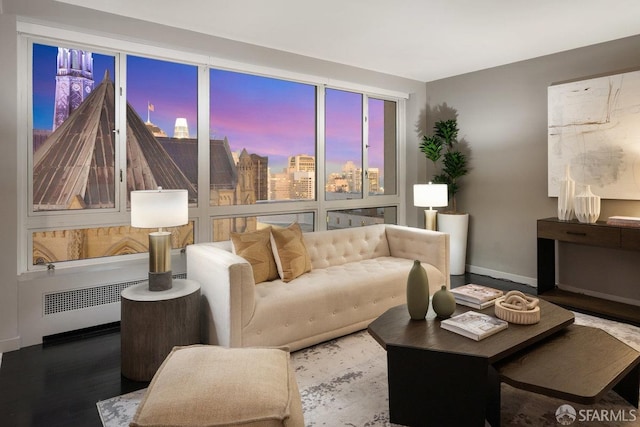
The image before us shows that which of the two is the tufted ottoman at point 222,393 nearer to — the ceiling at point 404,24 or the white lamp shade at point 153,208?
the white lamp shade at point 153,208

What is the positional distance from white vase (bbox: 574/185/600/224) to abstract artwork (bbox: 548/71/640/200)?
1.04ft

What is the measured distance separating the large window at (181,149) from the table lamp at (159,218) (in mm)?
961

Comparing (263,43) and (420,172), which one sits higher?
(263,43)

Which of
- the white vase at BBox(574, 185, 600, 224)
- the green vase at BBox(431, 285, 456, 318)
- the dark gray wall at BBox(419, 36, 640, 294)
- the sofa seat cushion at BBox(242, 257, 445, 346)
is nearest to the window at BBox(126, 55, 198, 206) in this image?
the sofa seat cushion at BBox(242, 257, 445, 346)

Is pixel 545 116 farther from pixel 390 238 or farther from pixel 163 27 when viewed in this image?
pixel 163 27

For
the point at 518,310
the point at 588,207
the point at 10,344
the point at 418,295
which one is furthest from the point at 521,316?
the point at 10,344

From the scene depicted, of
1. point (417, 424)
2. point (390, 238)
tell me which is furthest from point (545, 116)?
point (417, 424)

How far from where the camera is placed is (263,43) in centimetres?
413

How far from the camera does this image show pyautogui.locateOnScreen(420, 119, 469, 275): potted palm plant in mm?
5148

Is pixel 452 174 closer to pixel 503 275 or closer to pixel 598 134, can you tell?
pixel 503 275

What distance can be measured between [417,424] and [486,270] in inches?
139

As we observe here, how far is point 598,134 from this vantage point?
4.03m

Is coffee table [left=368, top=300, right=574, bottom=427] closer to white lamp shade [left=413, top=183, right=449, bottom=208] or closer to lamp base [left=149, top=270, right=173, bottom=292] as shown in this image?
lamp base [left=149, top=270, right=173, bottom=292]

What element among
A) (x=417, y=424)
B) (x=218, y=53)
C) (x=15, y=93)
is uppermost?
(x=218, y=53)
